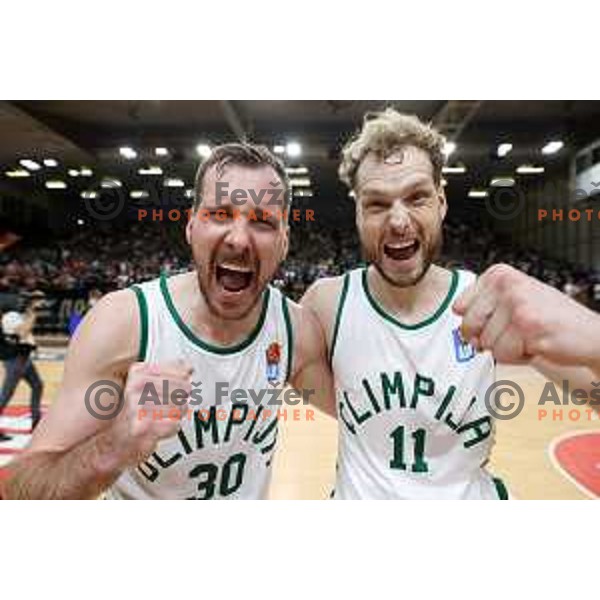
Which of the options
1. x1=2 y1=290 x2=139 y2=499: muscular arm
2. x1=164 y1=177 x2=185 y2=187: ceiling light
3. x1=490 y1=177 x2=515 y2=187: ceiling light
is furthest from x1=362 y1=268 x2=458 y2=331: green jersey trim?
x1=490 y1=177 x2=515 y2=187: ceiling light

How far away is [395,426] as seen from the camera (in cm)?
212

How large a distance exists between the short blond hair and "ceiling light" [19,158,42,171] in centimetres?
230

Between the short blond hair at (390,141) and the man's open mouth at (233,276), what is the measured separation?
18.6 inches

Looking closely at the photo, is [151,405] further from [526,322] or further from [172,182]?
[172,182]

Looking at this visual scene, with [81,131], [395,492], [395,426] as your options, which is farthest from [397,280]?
[81,131]

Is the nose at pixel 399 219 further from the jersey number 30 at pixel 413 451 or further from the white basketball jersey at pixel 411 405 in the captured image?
→ the jersey number 30 at pixel 413 451

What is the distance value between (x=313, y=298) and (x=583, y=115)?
1533 mm

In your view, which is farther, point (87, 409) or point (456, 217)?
point (456, 217)

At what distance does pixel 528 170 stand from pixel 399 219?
5.67 ft

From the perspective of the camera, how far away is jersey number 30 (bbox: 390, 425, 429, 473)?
6.94 ft

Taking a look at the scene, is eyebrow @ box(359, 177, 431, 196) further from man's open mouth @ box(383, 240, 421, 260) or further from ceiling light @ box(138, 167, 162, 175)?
ceiling light @ box(138, 167, 162, 175)
